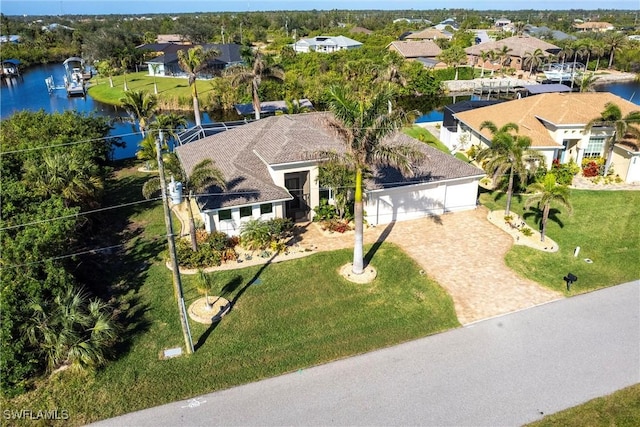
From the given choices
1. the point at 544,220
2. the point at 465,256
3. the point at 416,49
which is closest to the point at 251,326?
the point at 465,256

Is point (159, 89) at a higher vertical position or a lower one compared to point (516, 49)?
lower

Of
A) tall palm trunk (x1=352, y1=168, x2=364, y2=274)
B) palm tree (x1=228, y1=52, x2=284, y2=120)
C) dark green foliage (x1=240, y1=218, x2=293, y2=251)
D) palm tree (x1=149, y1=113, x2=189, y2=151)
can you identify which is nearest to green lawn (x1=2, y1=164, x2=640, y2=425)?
tall palm trunk (x1=352, y1=168, x2=364, y2=274)

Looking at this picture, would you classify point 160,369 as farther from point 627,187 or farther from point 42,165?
point 627,187

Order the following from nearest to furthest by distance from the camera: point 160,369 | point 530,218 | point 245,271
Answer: point 160,369, point 245,271, point 530,218

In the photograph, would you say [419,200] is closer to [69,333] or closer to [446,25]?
[69,333]

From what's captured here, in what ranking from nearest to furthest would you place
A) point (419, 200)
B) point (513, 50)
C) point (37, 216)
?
point (37, 216), point (419, 200), point (513, 50)

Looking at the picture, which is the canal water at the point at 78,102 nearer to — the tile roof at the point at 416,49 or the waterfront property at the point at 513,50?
the waterfront property at the point at 513,50

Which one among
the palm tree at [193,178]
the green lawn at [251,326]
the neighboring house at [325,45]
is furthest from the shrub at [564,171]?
the neighboring house at [325,45]

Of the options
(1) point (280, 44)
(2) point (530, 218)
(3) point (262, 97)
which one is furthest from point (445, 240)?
(1) point (280, 44)
